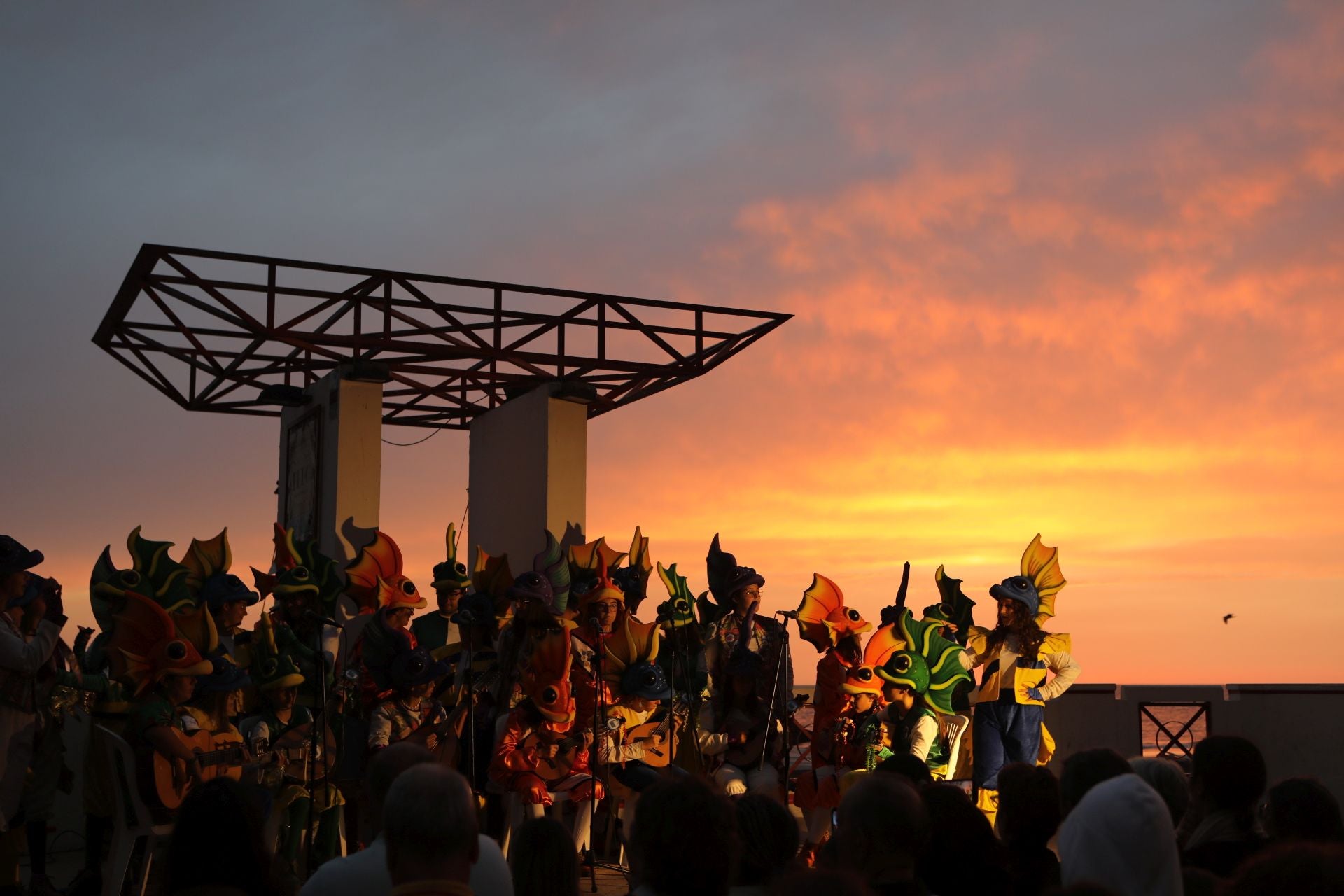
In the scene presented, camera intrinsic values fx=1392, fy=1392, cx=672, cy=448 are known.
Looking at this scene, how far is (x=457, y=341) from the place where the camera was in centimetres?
1163

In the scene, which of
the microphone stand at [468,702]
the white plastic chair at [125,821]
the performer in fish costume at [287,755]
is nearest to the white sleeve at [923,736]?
the microphone stand at [468,702]

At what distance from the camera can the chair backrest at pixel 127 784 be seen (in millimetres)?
6656

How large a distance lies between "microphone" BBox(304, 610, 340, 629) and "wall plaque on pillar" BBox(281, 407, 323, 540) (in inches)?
141

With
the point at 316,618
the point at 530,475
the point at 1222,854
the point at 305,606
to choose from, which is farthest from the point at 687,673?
the point at 1222,854

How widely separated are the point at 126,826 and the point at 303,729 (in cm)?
103

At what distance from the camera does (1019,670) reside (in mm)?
8602

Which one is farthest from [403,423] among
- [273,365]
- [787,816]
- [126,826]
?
[787,816]

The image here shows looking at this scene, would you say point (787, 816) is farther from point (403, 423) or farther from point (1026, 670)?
point (403, 423)

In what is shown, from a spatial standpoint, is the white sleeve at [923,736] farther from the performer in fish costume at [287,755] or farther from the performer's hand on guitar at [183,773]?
the performer's hand on guitar at [183,773]

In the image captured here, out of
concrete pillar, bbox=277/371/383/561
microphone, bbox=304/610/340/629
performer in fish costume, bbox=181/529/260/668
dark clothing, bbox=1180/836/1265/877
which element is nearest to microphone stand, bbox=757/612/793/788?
microphone, bbox=304/610/340/629

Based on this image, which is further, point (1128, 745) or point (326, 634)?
point (1128, 745)

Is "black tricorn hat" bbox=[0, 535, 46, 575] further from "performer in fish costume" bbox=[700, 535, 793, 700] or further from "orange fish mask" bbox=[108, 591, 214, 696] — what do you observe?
"performer in fish costume" bbox=[700, 535, 793, 700]

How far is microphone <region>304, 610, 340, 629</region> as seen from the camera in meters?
7.14

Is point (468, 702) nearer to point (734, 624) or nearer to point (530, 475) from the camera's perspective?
point (734, 624)
